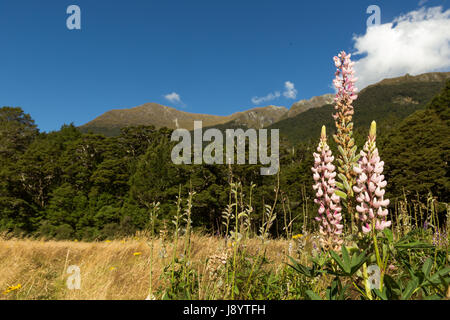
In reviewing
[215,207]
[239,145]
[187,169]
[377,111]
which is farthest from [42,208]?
[377,111]

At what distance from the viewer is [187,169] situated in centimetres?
2947

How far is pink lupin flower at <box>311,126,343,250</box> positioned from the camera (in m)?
1.64

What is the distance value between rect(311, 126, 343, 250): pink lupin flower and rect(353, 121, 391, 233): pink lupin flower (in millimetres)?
250

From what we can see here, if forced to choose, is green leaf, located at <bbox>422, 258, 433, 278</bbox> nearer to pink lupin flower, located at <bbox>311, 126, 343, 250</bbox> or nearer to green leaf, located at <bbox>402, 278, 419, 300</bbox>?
green leaf, located at <bbox>402, 278, 419, 300</bbox>

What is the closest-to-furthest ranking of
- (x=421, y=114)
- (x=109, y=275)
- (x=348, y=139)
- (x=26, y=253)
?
(x=348, y=139), (x=109, y=275), (x=26, y=253), (x=421, y=114)

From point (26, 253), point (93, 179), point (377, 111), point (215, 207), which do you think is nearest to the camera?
point (26, 253)

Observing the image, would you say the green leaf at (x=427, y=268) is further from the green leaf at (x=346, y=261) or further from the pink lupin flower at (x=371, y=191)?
the green leaf at (x=346, y=261)

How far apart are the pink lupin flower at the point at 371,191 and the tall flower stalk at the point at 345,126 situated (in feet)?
0.19

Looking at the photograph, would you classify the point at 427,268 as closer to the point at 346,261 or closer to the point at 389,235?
the point at 389,235

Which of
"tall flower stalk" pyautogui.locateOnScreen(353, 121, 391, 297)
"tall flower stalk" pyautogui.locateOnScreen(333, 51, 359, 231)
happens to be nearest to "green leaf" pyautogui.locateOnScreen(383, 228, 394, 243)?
"tall flower stalk" pyautogui.locateOnScreen(353, 121, 391, 297)

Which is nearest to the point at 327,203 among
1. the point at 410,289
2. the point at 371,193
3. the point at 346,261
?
the point at 371,193
